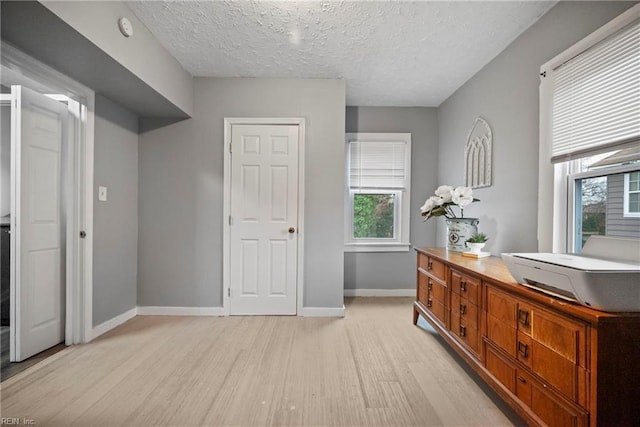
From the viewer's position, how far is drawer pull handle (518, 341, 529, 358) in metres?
1.44

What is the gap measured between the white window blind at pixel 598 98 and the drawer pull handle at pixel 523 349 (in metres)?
1.14

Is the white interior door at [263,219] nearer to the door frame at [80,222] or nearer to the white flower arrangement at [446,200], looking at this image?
the door frame at [80,222]

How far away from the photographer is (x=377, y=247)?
3.97 meters

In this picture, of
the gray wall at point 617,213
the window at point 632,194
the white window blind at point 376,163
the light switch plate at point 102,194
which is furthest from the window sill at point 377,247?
the light switch plate at point 102,194

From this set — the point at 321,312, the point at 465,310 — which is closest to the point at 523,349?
the point at 465,310

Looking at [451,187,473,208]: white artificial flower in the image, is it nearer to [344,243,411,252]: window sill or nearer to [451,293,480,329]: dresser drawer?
[451,293,480,329]: dresser drawer

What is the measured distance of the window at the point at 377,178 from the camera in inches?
156

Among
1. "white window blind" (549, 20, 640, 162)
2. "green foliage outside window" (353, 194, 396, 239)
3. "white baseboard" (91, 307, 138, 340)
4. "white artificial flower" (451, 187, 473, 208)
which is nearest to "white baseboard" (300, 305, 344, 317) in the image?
"green foliage outside window" (353, 194, 396, 239)

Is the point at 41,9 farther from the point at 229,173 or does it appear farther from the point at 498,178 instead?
the point at 498,178

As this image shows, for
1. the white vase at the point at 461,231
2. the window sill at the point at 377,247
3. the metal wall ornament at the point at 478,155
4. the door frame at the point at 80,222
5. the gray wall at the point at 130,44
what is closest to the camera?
the gray wall at the point at 130,44

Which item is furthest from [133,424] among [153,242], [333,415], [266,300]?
[153,242]

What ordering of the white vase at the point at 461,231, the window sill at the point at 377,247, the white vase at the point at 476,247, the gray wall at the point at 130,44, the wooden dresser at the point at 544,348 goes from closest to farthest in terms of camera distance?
the wooden dresser at the point at 544,348, the gray wall at the point at 130,44, the white vase at the point at 476,247, the white vase at the point at 461,231, the window sill at the point at 377,247

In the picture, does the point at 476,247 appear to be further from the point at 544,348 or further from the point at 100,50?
the point at 100,50

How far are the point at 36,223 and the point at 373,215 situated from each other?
340 cm
